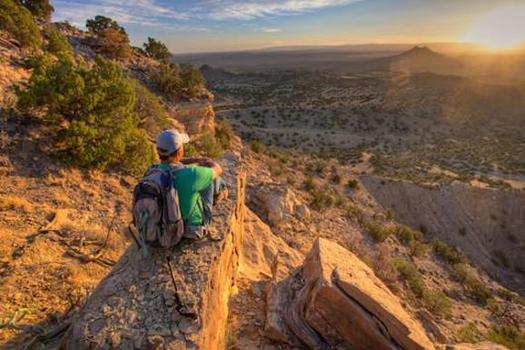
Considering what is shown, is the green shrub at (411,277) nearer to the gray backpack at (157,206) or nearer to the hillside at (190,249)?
the hillside at (190,249)

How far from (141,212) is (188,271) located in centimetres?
93

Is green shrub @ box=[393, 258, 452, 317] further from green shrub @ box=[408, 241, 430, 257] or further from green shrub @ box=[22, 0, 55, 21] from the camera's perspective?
green shrub @ box=[22, 0, 55, 21]

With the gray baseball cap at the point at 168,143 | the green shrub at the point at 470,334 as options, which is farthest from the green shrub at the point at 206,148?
the green shrub at the point at 470,334

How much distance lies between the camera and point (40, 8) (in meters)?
17.8

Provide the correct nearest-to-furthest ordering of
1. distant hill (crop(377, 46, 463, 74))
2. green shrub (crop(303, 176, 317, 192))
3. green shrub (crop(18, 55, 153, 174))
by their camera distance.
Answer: green shrub (crop(18, 55, 153, 174)) < green shrub (crop(303, 176, 317, 192)) < distant hill (crop(377, 46, 463, 74))

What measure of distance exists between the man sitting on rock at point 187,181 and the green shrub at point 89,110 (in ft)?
Result: 16.8

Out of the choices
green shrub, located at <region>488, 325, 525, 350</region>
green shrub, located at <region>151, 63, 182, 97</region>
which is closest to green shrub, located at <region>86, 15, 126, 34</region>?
green shrub, located at <region>151, 63, 182, 97</region>

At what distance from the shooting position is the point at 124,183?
836cm

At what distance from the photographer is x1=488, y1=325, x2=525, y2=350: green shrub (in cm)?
850

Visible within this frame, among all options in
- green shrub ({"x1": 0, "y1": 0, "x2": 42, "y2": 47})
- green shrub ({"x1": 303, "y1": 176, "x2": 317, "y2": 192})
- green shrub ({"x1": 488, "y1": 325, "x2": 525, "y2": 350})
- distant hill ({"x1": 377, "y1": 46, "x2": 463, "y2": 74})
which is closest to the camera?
green shrub ({"x1": 488, "y1": 325, "x2": 525, "y2": 350})

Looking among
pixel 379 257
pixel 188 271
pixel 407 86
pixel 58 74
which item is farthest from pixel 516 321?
pixel 407 86

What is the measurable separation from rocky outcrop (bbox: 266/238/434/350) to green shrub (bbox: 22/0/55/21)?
21.4 meters

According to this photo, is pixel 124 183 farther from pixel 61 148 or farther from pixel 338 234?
pixel 338 234

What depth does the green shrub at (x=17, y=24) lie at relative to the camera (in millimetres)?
11453
